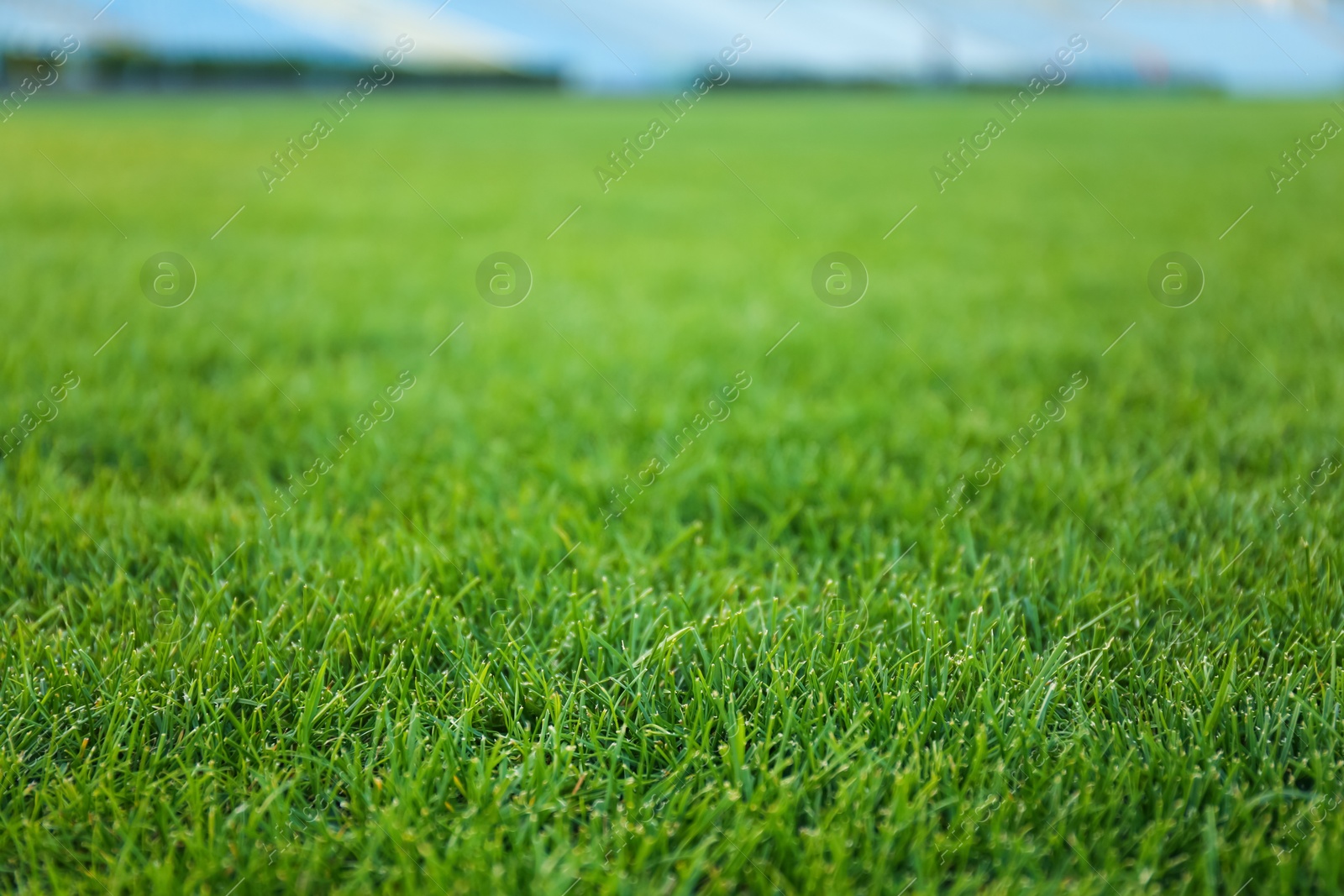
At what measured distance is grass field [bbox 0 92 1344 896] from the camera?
123 centimetres

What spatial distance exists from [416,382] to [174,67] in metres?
33.5

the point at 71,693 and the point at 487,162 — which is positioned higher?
the point at 487,162

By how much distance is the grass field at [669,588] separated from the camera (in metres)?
1.23

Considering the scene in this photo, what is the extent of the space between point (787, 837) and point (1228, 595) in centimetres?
110

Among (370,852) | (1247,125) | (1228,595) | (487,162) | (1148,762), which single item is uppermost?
(1247,125)

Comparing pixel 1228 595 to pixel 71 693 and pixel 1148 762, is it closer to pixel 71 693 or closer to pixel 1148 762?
pixel 1148 762

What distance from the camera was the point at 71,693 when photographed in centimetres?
148

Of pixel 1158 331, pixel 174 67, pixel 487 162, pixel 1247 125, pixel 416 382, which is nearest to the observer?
pixel 416 382

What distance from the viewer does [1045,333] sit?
3627mm

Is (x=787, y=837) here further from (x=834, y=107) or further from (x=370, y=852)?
(x=834, y=107)

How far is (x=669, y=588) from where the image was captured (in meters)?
1.87

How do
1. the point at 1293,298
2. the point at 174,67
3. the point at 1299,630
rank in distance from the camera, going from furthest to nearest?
the point at 174,67, the point at 1293,298, the point at 1299,630

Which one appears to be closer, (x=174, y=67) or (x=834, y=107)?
(x=834, y=107)

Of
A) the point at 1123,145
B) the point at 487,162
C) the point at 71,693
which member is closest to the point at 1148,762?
the point at 71,693
